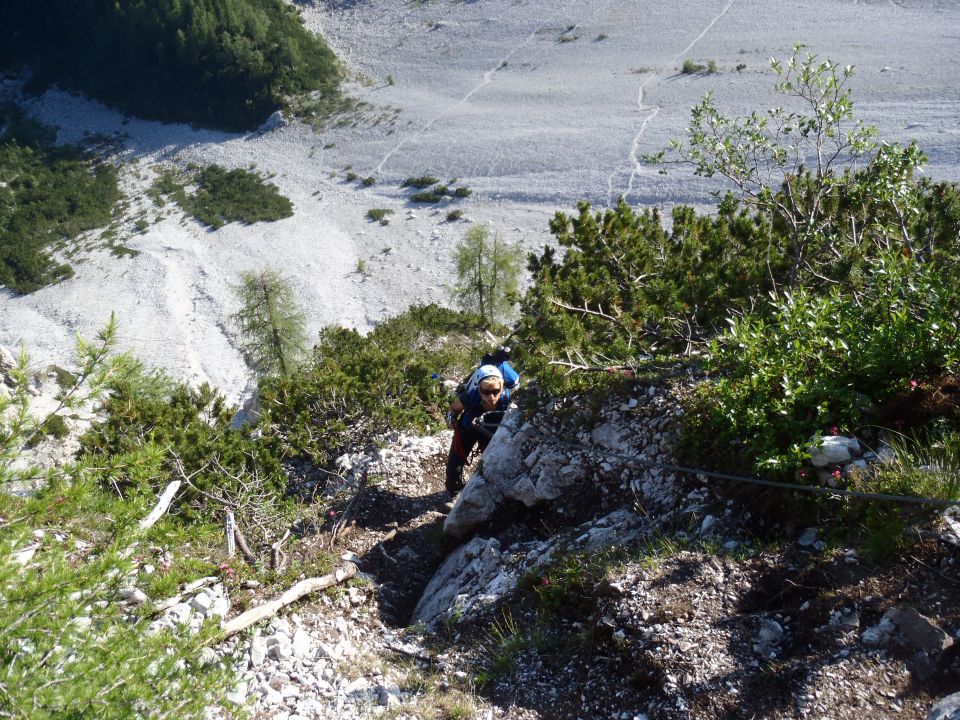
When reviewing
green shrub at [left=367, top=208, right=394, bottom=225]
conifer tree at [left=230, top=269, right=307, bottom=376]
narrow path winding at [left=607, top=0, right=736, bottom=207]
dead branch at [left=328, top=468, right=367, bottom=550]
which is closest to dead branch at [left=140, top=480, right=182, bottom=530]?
dead branch at [left=328, top=468, right=367, bottom=550]

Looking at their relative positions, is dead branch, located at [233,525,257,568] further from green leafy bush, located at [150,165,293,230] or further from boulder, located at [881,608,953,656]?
green leafy bush, located at [150,165,293,230]

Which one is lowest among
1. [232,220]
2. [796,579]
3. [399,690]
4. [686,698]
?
[232,220]

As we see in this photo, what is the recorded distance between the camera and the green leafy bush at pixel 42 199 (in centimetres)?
3822

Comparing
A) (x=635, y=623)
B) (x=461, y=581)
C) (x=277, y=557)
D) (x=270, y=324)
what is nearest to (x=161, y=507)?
(x=277, y=557)

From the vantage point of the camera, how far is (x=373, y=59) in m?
57.2

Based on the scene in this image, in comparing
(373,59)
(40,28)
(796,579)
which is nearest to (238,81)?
(373,59)

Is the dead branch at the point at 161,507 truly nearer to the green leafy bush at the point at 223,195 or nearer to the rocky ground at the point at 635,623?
the rocky ground at the point at 635,623

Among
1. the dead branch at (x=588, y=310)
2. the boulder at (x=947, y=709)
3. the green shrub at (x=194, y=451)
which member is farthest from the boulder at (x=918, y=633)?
the green shrub at (x=194, y=451)

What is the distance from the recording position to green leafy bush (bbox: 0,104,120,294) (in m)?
38.2

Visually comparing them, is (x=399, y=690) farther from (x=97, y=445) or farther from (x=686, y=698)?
(x=97, y=445)

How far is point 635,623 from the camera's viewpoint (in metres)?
4.45

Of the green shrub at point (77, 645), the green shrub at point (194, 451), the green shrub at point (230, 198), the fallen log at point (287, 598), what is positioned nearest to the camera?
the green shrub at point (77, 645)

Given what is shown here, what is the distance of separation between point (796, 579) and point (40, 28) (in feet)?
266

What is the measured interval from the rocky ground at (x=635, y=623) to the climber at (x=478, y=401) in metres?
0.97
